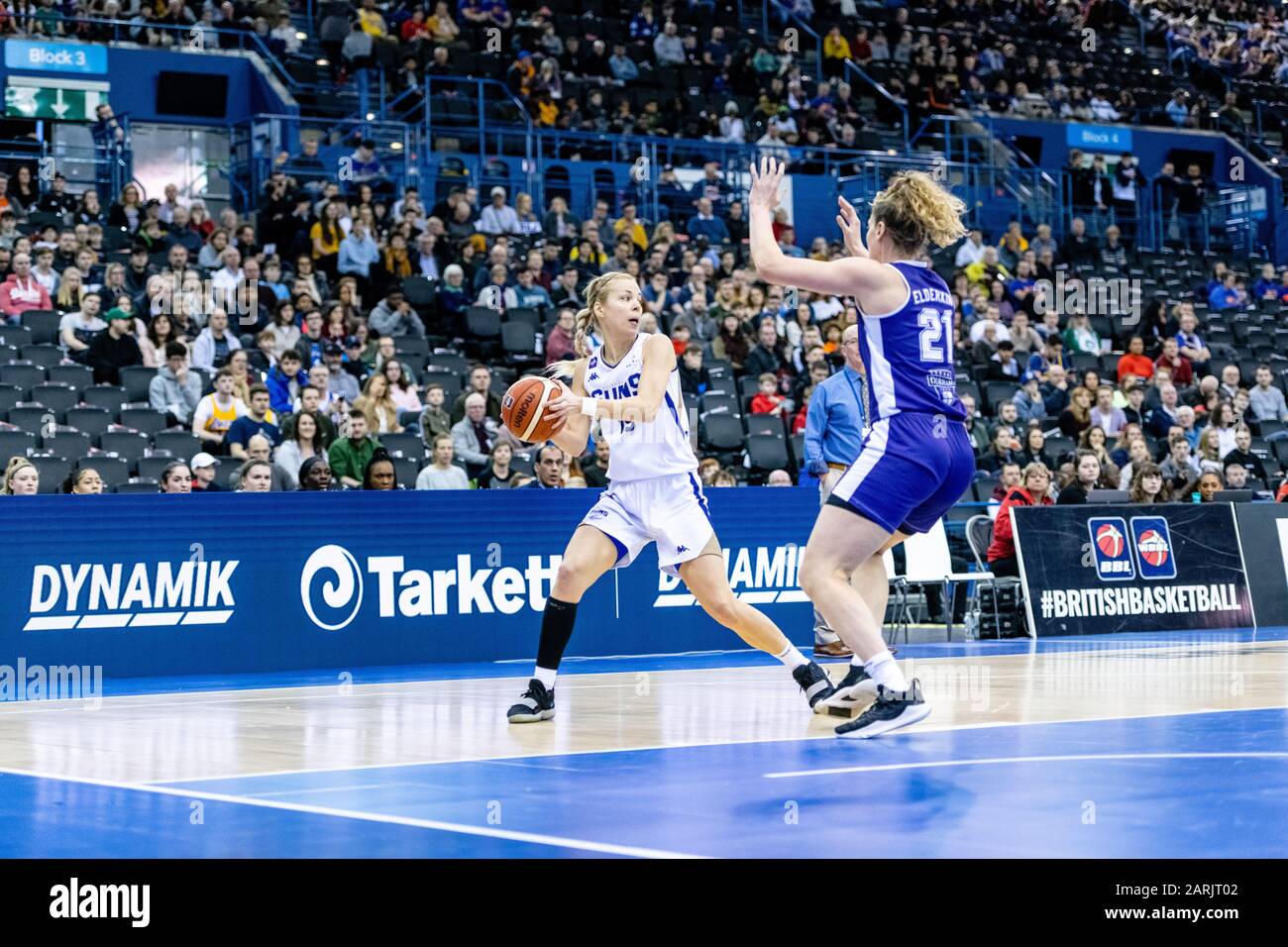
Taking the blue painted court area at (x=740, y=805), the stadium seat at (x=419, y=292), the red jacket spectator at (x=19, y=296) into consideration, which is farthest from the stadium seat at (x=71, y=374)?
the blue painted court area at (x=740, y=805)

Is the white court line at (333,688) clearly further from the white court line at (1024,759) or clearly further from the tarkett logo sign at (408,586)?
the white court line at (1024,759)

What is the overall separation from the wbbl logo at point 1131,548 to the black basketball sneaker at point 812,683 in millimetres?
8411

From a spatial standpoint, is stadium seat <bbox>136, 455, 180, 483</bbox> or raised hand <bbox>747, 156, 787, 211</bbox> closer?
raised hand <bbox>747, 156, 787, 211</bbox>

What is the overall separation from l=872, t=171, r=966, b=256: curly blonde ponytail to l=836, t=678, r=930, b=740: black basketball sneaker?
6.31ft

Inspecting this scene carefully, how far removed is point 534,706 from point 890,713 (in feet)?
6.29

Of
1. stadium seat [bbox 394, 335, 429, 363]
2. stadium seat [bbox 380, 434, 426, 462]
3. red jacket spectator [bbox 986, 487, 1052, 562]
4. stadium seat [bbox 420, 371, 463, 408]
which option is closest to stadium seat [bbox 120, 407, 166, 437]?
stadium seat [bbox 380, 434, 426, 462]

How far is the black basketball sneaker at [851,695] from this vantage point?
814cm

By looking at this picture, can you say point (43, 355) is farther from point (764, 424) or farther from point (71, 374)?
point (764, 424)

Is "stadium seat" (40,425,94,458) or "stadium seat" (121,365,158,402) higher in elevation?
"stadium seat" (121,365,158,402)

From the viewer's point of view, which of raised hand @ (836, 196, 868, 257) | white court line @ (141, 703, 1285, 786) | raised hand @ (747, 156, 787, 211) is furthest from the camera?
raised hand @ (836, 196, 868, 257)

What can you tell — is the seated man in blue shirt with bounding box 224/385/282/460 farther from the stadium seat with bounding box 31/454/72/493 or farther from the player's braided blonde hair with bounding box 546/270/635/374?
the player's braided blonde hair with bounding box 546/270/635/374

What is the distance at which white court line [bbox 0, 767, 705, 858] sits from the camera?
470cm

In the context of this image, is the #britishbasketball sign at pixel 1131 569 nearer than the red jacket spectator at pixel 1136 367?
Yes

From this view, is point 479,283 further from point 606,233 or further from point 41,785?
point 41,785
